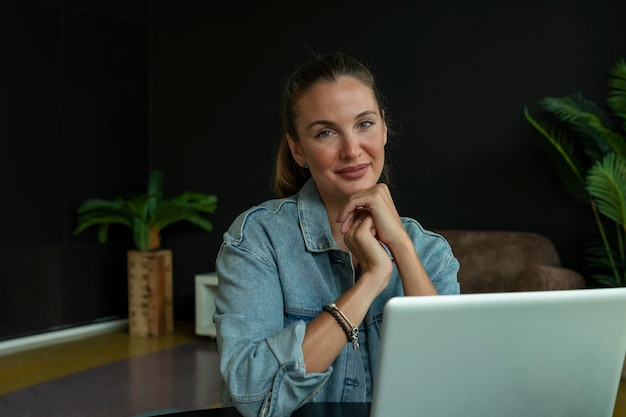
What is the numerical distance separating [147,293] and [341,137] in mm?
4325

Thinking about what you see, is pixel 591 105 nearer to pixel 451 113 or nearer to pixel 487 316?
pixel 451 113

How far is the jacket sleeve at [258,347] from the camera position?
4.63ft

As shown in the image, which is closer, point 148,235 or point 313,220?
point 313,220

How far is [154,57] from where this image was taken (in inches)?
253

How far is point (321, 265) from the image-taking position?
172 centimetres

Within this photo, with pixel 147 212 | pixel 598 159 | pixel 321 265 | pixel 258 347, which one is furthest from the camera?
pixel 147 212

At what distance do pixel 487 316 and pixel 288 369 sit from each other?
0.51m

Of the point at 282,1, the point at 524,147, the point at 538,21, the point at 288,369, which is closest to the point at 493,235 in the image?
the point at 524,147

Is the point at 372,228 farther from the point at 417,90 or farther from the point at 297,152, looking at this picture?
the point at 417,90

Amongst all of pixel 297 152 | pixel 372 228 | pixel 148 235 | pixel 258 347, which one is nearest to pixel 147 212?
pixel 148 235

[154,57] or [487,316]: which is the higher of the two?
[154,57]

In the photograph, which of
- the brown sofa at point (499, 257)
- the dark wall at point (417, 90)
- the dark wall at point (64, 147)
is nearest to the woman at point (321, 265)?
the brown sofa at point (499, 257)

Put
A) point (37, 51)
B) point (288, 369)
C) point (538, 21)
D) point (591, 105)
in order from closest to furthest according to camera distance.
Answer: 1. point (288, 369)
2. point (591, 105)
3. point (538, 21)
4. point (37, 51)

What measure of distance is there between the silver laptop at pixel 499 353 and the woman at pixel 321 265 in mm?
416
